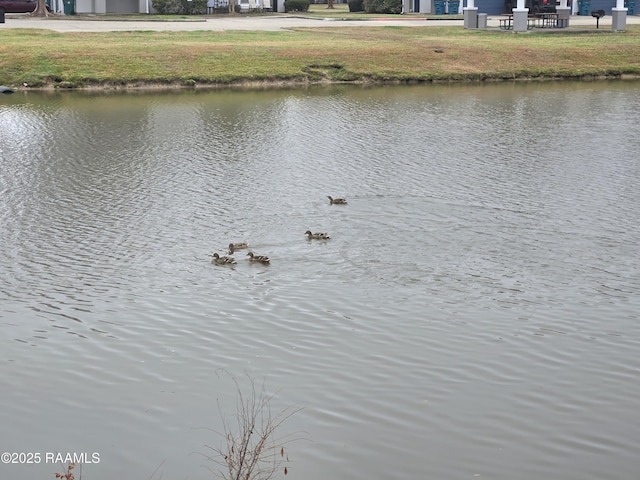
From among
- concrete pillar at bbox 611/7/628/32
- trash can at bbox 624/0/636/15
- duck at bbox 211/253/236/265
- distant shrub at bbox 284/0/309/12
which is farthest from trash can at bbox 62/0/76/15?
duck at bbox 211/253/236/265

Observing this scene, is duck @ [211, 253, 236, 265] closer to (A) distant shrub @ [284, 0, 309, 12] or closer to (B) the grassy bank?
(B) the grassy bank

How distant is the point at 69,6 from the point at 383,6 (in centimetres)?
2423

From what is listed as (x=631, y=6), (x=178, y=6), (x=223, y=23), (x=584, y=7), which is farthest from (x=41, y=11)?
(x=631, y=6)

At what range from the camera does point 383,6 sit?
7850 cm

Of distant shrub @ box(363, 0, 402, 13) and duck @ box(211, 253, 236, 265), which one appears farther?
distant shrub @ box(363, 0, 402, 13)

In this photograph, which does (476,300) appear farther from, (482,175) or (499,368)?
(482,175)

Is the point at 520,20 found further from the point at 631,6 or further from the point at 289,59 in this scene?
the point at 631,6

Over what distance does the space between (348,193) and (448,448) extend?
462 inches

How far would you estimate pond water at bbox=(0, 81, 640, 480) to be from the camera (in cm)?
1054

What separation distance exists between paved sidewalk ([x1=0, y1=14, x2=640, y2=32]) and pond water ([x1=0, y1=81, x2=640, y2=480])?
1229 inches

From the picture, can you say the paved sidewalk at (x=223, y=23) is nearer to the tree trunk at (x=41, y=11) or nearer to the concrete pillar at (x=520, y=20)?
the tree trunk at (x=41, y=11)

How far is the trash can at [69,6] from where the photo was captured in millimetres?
72188

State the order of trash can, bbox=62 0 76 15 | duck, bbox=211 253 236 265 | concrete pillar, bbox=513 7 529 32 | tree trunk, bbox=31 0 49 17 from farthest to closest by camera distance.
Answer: trash can, bbox=62 0 76 15 < tree trunk, bbox=31 0 49 17 < concrete pillar, bbox=513 7 529 32 < duck, bbox=211 253 236 265

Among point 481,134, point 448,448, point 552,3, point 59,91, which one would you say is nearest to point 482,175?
point 481,134
